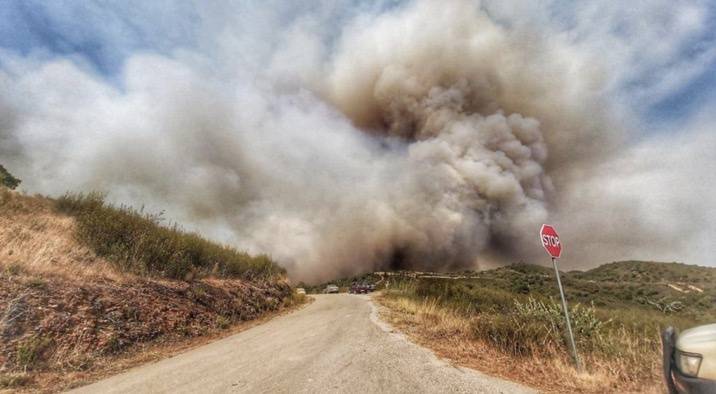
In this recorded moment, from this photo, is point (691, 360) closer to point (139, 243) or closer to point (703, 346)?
point (703, 346)

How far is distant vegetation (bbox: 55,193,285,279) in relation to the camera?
927cm

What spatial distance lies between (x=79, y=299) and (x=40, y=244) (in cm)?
236

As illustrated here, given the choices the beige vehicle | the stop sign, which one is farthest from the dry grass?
the beige vehicle

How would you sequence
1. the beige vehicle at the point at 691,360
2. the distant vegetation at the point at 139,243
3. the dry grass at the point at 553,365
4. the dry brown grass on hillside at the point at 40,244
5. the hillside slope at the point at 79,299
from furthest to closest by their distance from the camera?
1. the distant vegetation at the point at 139,243
2. the dry brown grass on hillside at the point at 40,244
3. the hillside slope at the point at 79,299
4. the dry grass at the point at 553,365
5. the beige vehicle at the point at 691,360

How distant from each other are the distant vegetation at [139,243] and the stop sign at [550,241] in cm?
1073

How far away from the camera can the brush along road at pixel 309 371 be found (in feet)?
14.4

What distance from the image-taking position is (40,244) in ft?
25.3

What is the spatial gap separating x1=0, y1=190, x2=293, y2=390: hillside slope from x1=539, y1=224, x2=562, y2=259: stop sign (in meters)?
8.68

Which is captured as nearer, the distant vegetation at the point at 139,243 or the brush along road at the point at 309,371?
the brush along road at the point at 309,371

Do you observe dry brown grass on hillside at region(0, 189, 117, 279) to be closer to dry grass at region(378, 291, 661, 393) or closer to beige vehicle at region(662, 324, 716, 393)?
dry grass at region(378, 291, 661, 393)

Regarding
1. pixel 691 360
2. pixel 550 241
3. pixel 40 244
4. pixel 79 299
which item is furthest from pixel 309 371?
pixel 40 244

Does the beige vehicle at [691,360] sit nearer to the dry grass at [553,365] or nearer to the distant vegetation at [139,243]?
A: the dry grass at [553,365]

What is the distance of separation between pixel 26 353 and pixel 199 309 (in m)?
4.86

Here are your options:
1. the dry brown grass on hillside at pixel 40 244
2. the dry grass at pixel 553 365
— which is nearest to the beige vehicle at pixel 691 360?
the dry grass at pixel 553 365
